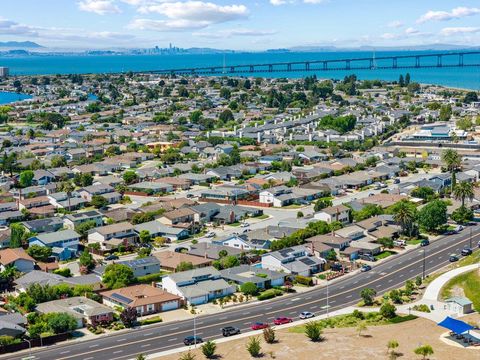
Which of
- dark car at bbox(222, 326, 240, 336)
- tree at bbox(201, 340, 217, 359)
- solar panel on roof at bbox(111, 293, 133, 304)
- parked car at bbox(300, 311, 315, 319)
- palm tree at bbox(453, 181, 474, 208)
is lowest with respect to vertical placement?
parked car at bbox(300, 311, 315, 319)

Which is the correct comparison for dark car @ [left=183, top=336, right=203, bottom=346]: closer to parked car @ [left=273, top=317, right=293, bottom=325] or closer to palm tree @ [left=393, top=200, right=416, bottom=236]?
parked car @ [left=273, top=317, right=293, bottom=325]

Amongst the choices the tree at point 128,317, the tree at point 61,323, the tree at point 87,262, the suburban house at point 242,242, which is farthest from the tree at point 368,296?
the tree at point 87,262

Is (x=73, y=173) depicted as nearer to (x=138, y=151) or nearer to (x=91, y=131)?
(x=138, y=151)

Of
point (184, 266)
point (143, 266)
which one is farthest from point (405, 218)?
point (143, 266)

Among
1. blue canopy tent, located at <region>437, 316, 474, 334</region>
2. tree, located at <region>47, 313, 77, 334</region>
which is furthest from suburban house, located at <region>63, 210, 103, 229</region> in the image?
blue canopy tent, located at <region>437, 316, 474, 334</region>

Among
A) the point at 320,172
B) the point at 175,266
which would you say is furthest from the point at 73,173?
the point at 175,266
